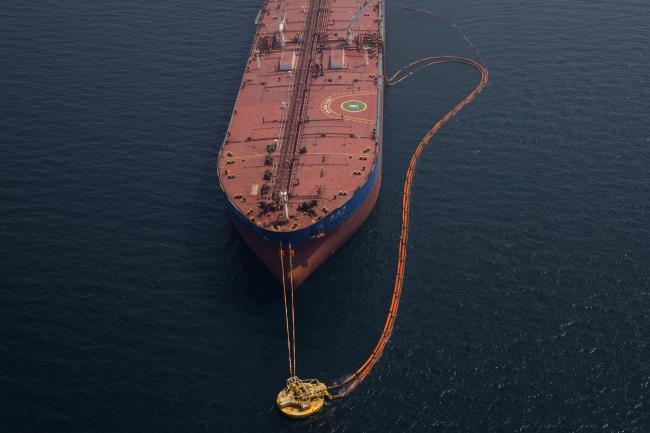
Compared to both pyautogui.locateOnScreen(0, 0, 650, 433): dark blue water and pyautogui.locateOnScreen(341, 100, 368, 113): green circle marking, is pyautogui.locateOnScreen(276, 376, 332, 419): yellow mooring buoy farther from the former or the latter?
pyautogui.locateOnScreen(341, 100, 368, 113): green circle marking

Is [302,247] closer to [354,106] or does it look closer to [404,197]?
[404,197]

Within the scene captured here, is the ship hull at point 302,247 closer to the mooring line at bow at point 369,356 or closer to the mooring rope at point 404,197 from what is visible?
the mooring line at bow at point 369,356

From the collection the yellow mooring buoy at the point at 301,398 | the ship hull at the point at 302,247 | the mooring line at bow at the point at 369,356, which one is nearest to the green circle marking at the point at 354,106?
the mooring line at bow at the point at 369,356

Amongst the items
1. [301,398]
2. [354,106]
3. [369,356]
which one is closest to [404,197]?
[354,106]

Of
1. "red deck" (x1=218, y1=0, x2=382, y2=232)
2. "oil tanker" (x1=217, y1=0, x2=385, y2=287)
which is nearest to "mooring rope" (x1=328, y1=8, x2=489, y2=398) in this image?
"oil tanker" (x1=217, y1=0, x2=385, y2=287)

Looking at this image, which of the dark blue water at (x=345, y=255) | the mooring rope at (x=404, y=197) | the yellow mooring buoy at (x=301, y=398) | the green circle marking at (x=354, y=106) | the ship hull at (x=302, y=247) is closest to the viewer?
the yellow mooring buoy at (x=301, y=398)

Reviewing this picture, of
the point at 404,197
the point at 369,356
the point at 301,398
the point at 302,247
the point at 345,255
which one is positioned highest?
the point at 302,247

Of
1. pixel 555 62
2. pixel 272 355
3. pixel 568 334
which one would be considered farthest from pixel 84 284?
pixel 555 62

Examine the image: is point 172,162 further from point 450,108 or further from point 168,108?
point 450,108
